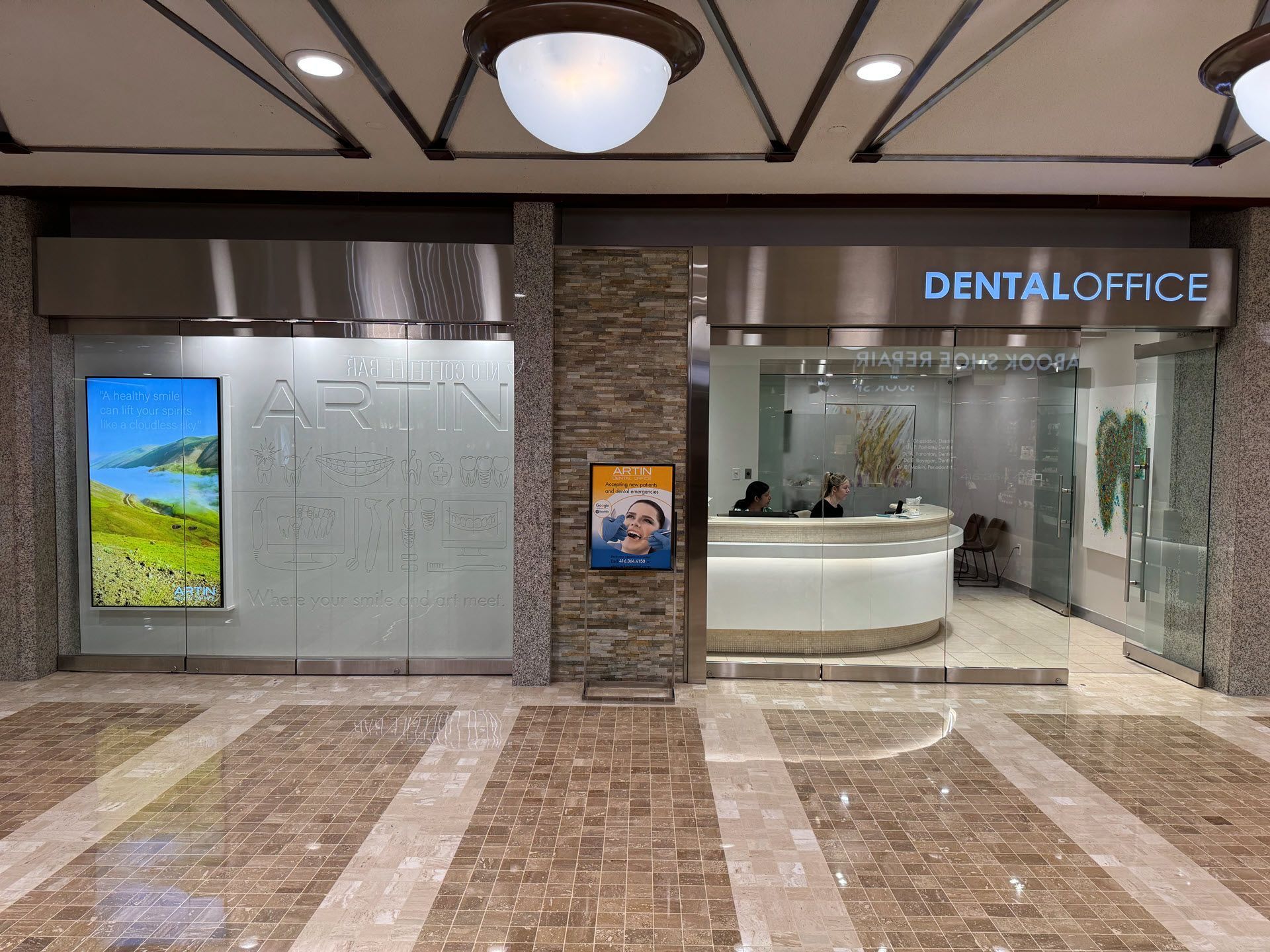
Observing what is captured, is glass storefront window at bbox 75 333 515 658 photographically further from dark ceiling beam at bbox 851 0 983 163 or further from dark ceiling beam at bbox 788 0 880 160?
dark ceiling beam at bbox 851 0 983 163

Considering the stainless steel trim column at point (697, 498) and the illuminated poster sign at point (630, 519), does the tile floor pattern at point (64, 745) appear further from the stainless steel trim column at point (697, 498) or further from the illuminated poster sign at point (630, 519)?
the stainless steel trim column at point (697, 498)

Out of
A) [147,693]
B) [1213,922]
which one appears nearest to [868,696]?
[1213,922]

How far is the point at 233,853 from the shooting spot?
3.63m

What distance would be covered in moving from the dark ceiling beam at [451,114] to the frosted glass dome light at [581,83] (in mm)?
1313

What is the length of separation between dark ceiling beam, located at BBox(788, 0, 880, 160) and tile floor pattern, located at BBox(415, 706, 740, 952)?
381cm

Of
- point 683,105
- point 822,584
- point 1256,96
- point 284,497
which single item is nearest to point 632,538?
point 822,584

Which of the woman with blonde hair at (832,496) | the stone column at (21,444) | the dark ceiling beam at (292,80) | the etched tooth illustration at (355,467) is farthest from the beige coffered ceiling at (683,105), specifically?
the woman with blonde hair at (832,496)

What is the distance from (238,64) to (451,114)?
109cm

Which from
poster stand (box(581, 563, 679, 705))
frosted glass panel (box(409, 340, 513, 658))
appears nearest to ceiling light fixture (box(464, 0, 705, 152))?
frosted glass panel (box(409, 340, 513, 658))

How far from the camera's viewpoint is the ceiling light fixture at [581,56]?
2.30m

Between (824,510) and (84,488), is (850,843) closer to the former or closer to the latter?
(824,510)

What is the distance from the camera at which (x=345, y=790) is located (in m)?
4.26

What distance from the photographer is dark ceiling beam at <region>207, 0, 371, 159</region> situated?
350 cm

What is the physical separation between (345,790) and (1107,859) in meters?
3.83
